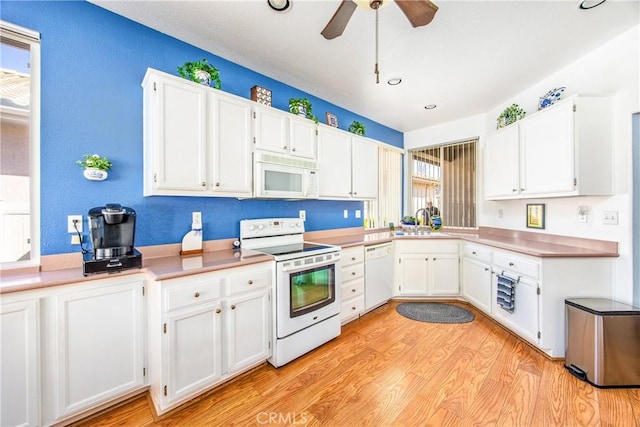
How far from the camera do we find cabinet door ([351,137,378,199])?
344cm

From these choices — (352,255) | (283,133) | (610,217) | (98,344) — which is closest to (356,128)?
(283,133)

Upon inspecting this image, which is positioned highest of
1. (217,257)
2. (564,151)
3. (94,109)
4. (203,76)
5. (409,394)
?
(203,76)

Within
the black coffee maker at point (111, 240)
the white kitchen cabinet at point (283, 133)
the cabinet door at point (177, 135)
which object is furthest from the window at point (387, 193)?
the black coffee maker at point (111, 240)

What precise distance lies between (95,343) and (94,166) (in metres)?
1.18

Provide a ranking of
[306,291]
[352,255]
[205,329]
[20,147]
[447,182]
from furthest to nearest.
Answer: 1. [447,182]
2. [352,255]
3. [306,291]
4. [205,329]
5. [20,147]

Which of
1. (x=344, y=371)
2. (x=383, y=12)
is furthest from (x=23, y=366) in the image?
(x=383, y=12)

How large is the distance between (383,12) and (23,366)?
315cm

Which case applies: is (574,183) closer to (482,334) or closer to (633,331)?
(633,331)

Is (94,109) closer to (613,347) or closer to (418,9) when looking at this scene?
(418,9)

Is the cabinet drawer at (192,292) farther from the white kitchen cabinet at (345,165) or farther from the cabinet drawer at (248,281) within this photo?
the white kitchen cabinet at (345,165)

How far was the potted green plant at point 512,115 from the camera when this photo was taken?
9.89ft

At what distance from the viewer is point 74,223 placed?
1.79 meters

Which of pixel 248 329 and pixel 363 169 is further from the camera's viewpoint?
Answer: pixel 363 169

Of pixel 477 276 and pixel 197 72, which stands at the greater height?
pixel 197 72
